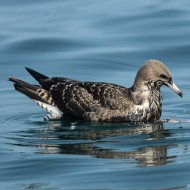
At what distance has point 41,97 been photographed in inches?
599

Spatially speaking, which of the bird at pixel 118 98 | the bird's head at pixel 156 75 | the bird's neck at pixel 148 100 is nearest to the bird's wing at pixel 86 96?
the bird at pixel 118 98

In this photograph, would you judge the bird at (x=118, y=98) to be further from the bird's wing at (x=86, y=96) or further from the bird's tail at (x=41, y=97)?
the bird's tail at (x=41, y=97)

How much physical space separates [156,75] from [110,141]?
1.50 metres

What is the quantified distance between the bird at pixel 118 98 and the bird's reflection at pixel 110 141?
0.16m

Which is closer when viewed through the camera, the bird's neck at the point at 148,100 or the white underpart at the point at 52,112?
the bird's neck at the point at 148,100

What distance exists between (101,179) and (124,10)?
12.6m

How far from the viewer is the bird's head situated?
14539 mm

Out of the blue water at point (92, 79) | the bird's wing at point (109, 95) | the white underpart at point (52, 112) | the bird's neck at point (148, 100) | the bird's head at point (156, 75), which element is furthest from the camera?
the white underpart at point (52, 112)

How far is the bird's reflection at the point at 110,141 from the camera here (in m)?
12.8

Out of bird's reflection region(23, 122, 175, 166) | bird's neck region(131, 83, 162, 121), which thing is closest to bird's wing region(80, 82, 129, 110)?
bird's neck region(131, 83, 162, 121)

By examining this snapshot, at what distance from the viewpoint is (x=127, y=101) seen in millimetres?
14805

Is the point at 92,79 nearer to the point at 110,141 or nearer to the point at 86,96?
the point at 86,96

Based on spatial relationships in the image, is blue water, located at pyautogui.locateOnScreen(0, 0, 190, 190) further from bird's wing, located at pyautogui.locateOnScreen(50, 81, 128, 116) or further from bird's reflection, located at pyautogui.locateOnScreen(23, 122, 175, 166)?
bird's wing, located at pyautogui.locateOnScreen(50, 81, 128, 116)

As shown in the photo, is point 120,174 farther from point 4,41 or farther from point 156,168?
point 4,41
